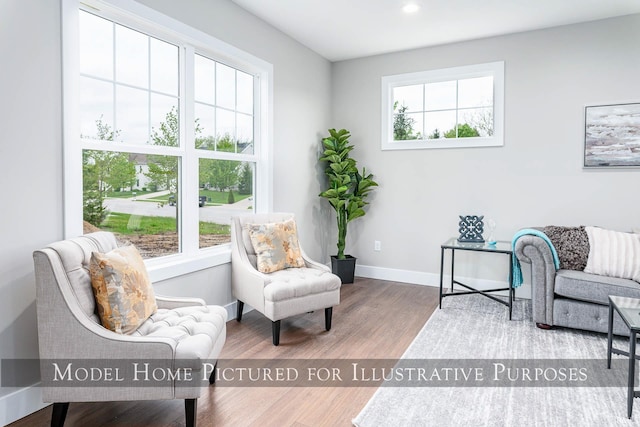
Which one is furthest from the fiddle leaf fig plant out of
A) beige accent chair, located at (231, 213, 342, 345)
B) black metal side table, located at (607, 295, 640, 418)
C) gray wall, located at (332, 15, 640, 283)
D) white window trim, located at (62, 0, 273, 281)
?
black metal side table, located at (607, 295, 640, 418)

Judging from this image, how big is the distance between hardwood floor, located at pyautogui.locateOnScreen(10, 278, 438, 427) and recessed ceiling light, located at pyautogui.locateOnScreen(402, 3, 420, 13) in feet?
8.97

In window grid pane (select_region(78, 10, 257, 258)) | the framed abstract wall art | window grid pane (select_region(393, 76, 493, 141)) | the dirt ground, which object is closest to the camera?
window grid pane (select_region(78, 10, 257, 258))

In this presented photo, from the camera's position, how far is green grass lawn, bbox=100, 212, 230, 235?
8.66ft

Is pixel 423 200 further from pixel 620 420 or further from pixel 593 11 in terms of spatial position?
pixel 620 420

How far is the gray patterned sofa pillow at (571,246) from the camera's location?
3422 mm

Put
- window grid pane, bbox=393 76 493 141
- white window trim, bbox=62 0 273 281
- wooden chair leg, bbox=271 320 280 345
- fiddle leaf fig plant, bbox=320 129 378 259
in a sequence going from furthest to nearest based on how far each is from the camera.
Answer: fiddle leaf fig plant, bbox=320 129 378 259 → window grid pane, bbox=393 76 493 141 → wooden chair leg, bbox=271 320 280 345 → white window trim, bbox=62 0 273 281

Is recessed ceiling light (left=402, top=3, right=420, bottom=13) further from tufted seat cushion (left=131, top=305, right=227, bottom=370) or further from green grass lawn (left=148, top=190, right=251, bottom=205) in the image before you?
tufted seat cushion (left=131, top=305, right=227, bottom=370)

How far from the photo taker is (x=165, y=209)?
9.92ft

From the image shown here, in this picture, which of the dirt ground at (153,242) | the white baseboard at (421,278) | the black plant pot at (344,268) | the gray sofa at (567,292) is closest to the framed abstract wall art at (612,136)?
the gray sofa at (567,292)

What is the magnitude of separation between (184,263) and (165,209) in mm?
437

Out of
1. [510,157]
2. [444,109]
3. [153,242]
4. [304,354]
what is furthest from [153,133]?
[510,157]

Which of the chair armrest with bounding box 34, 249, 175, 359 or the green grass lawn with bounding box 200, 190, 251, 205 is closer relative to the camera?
the chair armrest with bounding box 34, 249, 175, 359

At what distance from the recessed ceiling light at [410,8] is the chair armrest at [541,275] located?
218 centimetres

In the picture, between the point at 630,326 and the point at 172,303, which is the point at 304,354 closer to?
the point at 172,303
